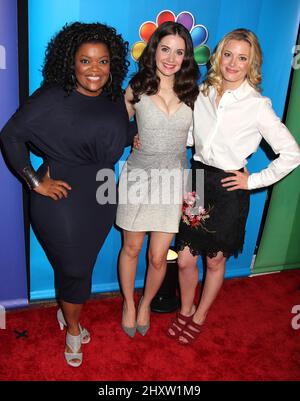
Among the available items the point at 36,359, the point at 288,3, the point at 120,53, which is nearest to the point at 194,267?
the point at 36,359

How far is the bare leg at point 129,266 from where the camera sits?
7.89 feet

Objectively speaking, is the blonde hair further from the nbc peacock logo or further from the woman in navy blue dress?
the woman in navy blue dress

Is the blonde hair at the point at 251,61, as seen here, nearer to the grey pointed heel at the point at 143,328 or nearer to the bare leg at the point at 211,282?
the bare leg at the point at 211,282

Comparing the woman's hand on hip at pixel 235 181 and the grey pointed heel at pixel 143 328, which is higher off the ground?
the woman's hand on hip at pixel 235 181

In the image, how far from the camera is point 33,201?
2.07 meters

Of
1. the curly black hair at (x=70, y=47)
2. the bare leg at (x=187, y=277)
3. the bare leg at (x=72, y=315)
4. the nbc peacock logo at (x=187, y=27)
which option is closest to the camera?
the curly black hair at (x=70, y=47)

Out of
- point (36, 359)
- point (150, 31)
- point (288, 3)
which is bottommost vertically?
point (36, 359)

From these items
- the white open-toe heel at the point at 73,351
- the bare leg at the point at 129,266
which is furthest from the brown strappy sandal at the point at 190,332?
the white open-toe heel at the point at 73,351

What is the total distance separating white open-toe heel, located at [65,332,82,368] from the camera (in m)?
2.29

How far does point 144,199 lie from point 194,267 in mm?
563

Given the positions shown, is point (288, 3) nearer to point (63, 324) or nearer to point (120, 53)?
point (120, 53)

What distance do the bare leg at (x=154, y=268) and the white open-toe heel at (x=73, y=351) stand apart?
0.45m

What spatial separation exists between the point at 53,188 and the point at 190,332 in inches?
50.4

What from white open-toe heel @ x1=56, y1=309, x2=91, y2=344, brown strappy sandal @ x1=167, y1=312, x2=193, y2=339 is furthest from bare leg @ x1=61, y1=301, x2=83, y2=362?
brown strappy sandal @ x1=167, y1=312, x2=193, y2=339
